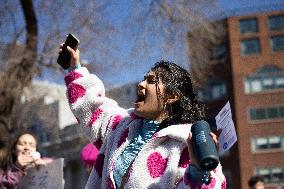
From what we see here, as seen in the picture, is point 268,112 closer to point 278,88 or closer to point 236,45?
point 278,88

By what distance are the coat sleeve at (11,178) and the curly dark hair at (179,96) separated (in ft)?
5.57

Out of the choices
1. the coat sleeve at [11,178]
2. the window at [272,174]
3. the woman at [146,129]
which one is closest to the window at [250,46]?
the window at [272,174]

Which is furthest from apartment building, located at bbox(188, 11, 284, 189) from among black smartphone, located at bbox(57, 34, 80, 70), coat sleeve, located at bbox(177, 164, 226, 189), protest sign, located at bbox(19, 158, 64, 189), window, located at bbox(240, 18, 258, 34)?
coat sleeve, located at bbox(177, 164, 226, 189)

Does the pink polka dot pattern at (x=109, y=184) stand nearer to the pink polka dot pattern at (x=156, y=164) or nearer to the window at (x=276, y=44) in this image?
the pink polka dot pattern at (x=156, y=164)

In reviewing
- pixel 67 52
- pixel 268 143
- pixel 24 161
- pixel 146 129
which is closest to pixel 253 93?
pixel 268 143

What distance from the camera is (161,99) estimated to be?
2430 mm

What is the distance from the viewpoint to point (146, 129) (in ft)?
8.02

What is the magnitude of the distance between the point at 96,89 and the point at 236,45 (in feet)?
151

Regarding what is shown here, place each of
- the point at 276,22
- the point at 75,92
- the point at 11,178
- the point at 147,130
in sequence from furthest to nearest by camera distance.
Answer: the point at 276,22, the point at 11,178, the point at 75,92, the point at 147,130

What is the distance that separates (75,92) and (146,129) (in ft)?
1.40

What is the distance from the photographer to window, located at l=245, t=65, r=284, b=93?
1788 inches

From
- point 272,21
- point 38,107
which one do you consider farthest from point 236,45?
point 38,107

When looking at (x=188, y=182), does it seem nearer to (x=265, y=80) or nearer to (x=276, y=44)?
(x=265, y=80)

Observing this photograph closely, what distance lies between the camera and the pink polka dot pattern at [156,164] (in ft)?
7.48
